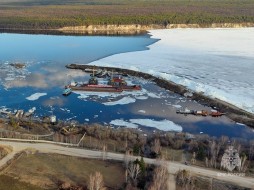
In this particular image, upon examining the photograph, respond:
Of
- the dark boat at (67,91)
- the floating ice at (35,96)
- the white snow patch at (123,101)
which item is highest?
the dark boat at (67,91)

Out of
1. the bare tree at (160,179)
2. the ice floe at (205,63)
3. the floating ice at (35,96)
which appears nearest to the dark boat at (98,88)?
the floating ice at (35,96)

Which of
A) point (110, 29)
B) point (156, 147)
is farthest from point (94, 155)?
point (110, 29)

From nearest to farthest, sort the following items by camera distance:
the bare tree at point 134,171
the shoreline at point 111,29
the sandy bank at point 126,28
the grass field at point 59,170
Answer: the bare tree at point 134,171 → the grass field at point 59,170 → the shoreline at point 111,29 → the sandy bank at point 126,28

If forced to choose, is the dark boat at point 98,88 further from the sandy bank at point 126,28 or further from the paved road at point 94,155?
the sandy bank at point 126,28

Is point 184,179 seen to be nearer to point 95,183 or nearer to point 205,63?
point 95,183

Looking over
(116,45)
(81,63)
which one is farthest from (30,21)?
(81,63)

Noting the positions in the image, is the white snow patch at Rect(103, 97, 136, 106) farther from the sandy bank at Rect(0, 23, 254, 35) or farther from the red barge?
the sandy bank at Rect(0, 23, 254, 35)

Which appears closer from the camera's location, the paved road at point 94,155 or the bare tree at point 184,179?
the bare tree at point 184,179
